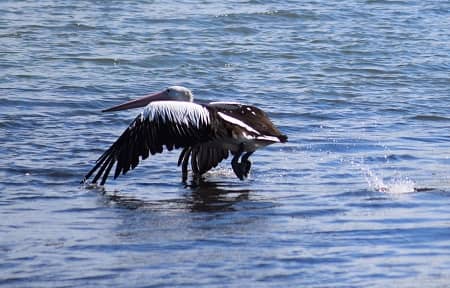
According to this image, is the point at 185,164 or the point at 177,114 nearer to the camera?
the point at 177,114

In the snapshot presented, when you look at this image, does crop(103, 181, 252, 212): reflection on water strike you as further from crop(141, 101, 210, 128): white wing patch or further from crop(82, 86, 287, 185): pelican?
crop(141, 101, 210, 128): white wing patch

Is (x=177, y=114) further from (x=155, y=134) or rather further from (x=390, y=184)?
(x=390, y=184)

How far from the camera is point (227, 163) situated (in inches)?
371

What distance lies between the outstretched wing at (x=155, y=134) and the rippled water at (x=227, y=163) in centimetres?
20

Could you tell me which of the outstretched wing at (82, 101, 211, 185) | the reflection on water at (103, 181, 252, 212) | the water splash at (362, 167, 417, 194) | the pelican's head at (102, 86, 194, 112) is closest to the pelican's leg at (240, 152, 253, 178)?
the reflection on water at (103, 181, 252, 212)

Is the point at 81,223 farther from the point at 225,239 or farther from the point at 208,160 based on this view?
the point at 208,160

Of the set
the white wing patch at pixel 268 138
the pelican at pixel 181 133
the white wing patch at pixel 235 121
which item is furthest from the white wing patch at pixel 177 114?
the white wing patch at pixel 268 138

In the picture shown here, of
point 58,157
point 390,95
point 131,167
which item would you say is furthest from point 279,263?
point 390,95

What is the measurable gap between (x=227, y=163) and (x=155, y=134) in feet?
4.22

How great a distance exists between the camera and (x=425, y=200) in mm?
7289

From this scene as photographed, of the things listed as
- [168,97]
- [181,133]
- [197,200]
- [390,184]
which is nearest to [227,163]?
[168,97]

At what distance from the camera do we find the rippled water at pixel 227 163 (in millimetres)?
5816

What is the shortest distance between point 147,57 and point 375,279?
9.15 m

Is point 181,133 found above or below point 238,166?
above
